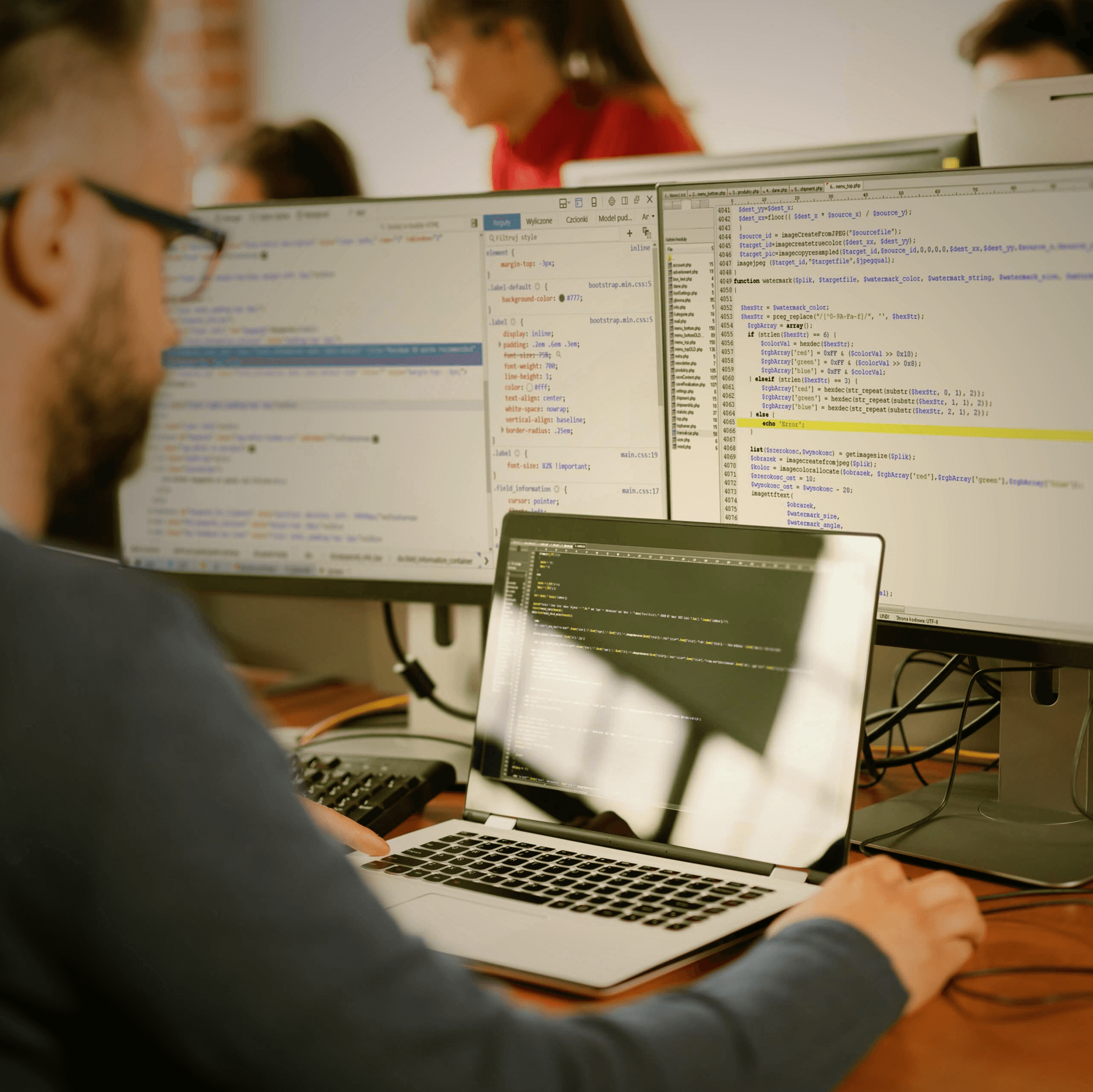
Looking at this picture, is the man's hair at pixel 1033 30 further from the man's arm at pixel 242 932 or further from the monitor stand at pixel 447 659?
the man's arm at pixel 242 932

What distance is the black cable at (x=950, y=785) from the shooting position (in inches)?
35.7

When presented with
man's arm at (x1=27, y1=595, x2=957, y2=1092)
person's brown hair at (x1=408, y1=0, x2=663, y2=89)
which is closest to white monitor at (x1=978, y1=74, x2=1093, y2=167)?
man's arm at (x1=27, y1=595, x2=957, y2=1092)

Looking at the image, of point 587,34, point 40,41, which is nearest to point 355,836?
point 40,41

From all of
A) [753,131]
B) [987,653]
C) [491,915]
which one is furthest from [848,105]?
A: [491,915]

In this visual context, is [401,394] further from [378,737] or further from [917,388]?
[917,388]

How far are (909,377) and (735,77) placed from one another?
2.27 meters

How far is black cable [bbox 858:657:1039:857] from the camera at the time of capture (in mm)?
907

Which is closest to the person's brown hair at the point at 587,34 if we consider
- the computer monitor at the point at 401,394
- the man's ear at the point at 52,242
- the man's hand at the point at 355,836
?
the computer monitor at the point at 401,394

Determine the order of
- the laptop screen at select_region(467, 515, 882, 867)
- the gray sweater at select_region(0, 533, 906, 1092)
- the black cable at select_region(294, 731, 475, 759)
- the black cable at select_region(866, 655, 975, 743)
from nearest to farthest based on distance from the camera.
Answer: the gray sweater at select_region(0, 533, 906, 1092), the laptop screen at select_region(467, 515, 882, 867), the black cable at select_region(866, 655, 975, 743), the black cable at select_region(294, 731, 475, 759)

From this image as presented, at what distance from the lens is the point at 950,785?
99cm

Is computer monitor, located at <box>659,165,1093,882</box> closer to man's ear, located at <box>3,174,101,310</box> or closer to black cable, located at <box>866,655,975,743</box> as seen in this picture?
black cable, located at <box>866,655,975,743</box>

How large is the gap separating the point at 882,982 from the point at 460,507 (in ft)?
2.10

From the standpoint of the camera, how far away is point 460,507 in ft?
3.65

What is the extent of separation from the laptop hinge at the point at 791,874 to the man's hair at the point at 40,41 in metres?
0.63
